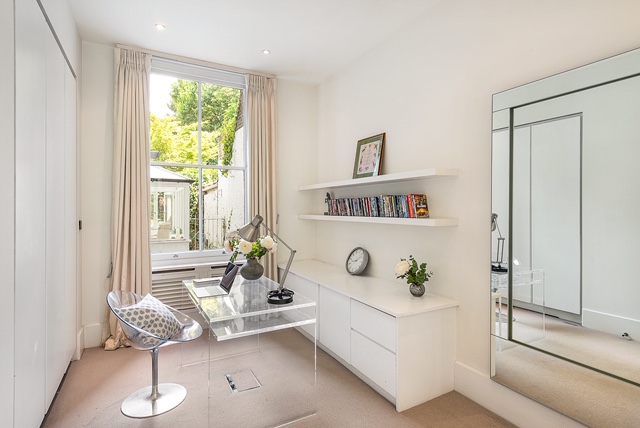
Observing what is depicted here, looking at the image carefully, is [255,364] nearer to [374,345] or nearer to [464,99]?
[374,345]

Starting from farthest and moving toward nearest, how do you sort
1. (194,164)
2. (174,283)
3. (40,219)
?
(194,164)
(174,283)
(40,219)

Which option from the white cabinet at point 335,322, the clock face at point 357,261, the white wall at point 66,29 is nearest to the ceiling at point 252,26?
the white wall at point 66,29

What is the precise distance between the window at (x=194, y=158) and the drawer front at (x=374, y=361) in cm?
207

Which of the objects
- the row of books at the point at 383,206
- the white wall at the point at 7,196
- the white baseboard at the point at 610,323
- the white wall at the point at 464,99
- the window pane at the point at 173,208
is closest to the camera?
the white wall at the point at 7,196

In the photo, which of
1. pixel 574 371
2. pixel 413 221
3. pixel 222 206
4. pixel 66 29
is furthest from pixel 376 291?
pixel 66 29

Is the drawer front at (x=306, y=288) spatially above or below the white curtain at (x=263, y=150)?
below

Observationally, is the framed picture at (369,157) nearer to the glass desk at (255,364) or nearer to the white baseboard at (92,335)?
the glass desk at (255,364)

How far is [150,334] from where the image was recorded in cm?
205

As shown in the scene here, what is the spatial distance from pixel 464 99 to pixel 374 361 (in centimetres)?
198

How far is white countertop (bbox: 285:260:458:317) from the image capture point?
90.7 inches

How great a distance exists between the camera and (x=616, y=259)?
5.29 ft

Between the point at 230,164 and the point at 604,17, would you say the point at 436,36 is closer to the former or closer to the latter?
the point at 604,17

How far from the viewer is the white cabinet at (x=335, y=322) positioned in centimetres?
272

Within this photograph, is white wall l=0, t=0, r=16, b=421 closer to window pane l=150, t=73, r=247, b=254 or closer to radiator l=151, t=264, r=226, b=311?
radiator l=151, t=264, r=226, b=311
